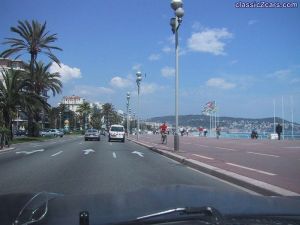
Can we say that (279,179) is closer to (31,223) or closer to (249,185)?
(249,185)

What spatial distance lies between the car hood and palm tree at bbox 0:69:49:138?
44705mm

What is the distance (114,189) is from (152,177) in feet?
10.4

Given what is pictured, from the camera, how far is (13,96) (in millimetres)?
49625

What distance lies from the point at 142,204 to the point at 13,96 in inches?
1874

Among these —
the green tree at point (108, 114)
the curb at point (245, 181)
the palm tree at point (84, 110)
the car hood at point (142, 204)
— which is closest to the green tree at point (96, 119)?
the green tree at point (108, 114)

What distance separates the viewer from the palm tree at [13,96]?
48969 mm

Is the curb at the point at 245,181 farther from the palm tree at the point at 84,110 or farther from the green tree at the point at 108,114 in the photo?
the green tree at the point at 108,114

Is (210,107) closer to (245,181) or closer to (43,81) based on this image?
(43,81)

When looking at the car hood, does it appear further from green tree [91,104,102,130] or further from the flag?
green tree [91,104,102,130]

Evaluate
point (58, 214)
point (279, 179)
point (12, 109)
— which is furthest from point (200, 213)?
point (12, 109)

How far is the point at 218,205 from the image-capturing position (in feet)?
13.5

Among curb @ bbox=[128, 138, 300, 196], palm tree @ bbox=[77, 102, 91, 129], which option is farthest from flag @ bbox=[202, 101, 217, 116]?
palm tree @ bbox=[77, 102, 91, 129]

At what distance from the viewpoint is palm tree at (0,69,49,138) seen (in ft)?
161

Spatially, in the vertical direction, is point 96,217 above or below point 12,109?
below
